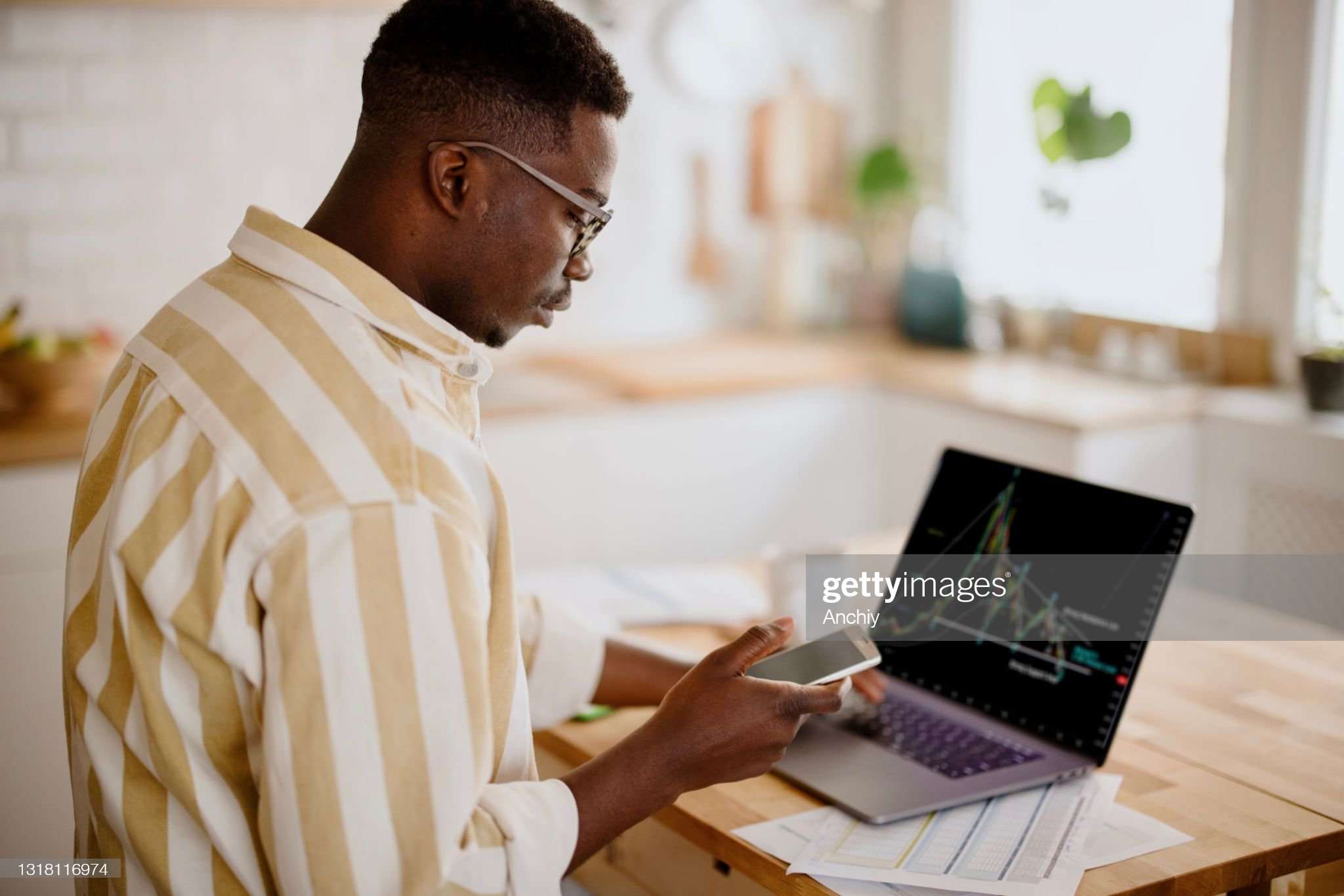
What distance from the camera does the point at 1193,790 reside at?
1219 mm

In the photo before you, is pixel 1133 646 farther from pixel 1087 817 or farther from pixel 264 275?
pixel 264 275

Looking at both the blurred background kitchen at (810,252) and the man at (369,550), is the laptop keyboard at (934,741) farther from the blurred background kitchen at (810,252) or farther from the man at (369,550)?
the blurred background kitchen at (810,252)

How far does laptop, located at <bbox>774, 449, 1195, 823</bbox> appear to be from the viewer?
1.25 meters

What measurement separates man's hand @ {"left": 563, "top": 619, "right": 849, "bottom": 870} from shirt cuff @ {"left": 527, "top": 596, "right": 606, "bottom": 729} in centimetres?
33

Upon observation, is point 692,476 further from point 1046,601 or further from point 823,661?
point 823,661

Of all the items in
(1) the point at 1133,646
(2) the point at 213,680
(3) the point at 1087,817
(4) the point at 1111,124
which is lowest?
(3) the point at 1087,817

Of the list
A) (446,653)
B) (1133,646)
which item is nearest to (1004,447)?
(1133,646)

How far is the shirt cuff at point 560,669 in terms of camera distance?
136cm

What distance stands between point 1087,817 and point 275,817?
27.3 inches

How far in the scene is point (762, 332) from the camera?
356cm

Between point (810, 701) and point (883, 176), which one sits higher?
point (883, 176)

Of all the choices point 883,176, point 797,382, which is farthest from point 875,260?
point 797,382

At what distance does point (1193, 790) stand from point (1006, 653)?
8.9 inches

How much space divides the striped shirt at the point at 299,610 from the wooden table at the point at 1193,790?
28 cm
